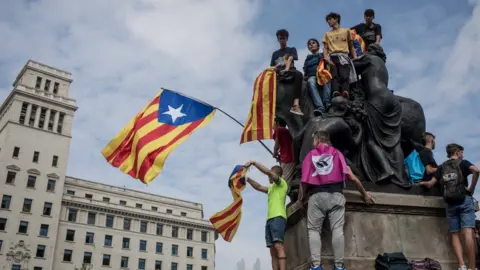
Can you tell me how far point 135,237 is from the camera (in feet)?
254

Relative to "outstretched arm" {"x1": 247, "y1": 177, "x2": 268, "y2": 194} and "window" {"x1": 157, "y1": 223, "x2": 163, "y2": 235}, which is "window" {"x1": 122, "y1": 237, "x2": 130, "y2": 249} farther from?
"outstretched arm" {"x1": 247, "y1": 177, "x2": 268, "y2": 194}

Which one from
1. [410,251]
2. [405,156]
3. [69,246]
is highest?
[69,246]

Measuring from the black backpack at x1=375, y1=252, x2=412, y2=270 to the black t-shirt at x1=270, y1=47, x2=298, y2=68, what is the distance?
4.28m

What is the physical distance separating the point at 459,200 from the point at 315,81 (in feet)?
10.8

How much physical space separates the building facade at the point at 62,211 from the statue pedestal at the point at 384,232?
6625 cm

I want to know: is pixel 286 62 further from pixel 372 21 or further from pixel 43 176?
pixel 43 176

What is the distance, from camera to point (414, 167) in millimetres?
8195

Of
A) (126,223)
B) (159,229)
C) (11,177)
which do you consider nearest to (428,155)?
(11,177)

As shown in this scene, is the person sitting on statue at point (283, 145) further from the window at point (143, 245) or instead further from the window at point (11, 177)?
the window at point (143, 245)

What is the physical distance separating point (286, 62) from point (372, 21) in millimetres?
2418

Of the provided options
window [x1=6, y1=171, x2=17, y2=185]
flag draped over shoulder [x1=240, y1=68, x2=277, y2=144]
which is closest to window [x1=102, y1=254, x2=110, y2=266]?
window [x1=6, y1=171, x2=17, y2=185]

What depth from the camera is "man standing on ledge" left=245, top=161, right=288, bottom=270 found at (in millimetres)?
6766

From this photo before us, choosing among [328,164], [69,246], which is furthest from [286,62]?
[69,246]

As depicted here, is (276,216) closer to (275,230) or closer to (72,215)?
(275,230)
